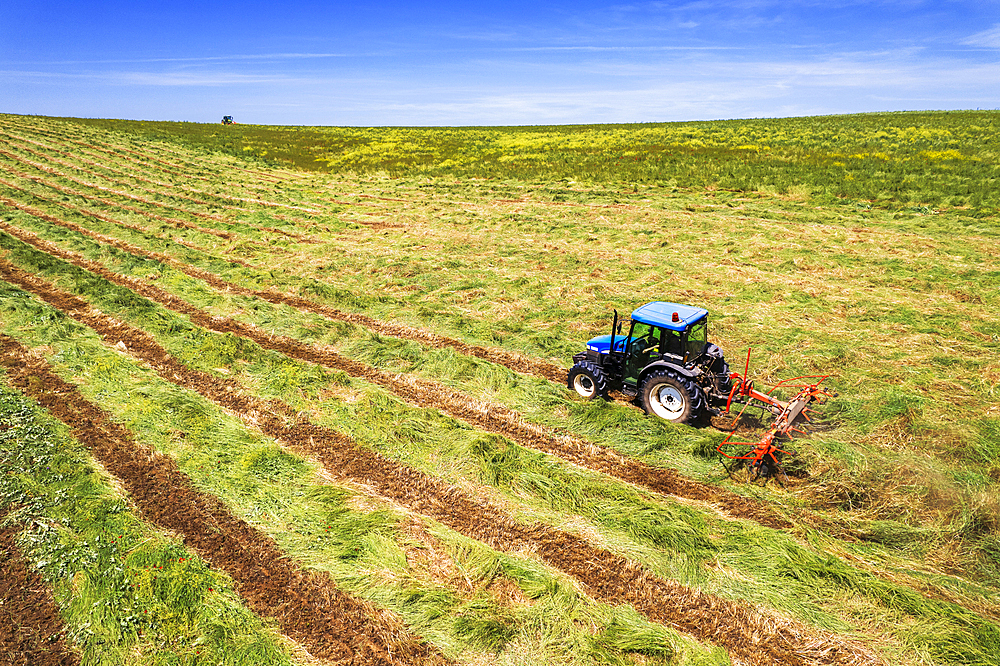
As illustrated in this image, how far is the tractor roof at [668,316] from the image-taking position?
891cm

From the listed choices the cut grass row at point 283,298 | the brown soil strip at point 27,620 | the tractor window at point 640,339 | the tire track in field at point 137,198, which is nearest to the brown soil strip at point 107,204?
the tire track in field at point 137,198

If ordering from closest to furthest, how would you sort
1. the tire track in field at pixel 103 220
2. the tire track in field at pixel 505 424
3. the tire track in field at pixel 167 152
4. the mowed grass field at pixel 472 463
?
1. the mowed grass field at pixel 472 463
2. the tire track in field at pixel 505 424
3. the tire track in field at pixel 103 220
4. the tire track in field at pixel 167 152

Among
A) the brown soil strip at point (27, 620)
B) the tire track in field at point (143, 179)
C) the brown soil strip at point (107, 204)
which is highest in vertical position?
the brown soil strip at point (27, 620)

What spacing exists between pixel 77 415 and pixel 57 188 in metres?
31.0

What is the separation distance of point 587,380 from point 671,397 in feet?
5.23

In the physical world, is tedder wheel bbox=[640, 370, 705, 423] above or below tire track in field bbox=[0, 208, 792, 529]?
above

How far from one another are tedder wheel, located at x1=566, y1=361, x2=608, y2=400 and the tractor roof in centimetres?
125

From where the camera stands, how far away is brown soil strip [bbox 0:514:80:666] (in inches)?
203

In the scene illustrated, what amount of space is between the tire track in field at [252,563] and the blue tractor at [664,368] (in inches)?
219

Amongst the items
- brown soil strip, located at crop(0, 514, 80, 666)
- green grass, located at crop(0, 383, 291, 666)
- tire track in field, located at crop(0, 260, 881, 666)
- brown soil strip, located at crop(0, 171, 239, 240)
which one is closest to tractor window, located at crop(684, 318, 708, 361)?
tire track in field, located at crop(0, 260, 881, 666)

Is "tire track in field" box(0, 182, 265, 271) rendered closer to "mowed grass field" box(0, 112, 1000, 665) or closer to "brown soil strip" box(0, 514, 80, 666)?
"mowed grass field" box(0, 112, 1000, 665)

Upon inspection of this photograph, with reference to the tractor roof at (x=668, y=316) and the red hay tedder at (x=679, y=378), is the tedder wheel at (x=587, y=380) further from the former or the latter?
the tractor roof at (x=668, y=316)

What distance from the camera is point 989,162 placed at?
36188mm

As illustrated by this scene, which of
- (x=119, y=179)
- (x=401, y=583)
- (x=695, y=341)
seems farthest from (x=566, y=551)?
(x=119, y=179)
